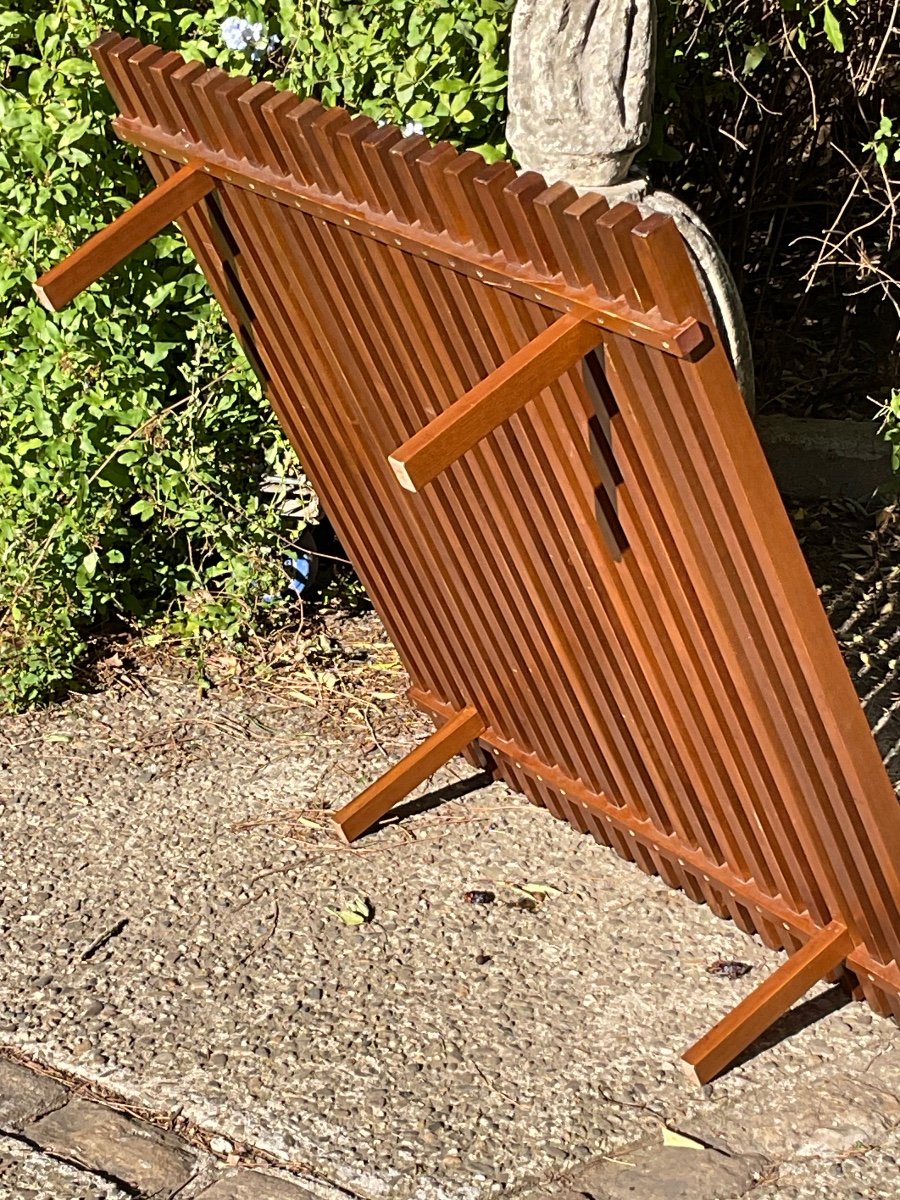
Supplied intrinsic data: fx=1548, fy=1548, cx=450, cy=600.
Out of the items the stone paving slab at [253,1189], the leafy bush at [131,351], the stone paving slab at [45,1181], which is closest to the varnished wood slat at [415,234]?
the leafy bush at [131,351]

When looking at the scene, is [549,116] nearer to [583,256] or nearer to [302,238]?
[302,238]

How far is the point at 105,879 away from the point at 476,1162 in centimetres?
134

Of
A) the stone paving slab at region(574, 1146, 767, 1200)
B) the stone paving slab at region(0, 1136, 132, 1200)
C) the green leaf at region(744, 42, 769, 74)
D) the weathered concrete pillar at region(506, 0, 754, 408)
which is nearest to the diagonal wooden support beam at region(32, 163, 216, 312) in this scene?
the weathered concrete pillar at region(506, 0, 754, 408)

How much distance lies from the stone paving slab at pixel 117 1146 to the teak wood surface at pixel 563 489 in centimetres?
94

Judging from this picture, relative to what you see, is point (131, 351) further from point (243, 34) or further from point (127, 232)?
point (127, 232)

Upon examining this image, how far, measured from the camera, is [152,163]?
327 centimetres

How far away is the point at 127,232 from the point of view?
122 inches

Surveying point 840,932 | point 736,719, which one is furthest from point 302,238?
point 840,932

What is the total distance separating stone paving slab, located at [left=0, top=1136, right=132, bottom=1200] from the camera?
2.70 metres

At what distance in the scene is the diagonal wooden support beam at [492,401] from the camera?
7.18 ft

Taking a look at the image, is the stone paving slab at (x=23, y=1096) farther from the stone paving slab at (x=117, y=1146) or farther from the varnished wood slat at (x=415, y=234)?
the varnished wood slat at (x=415, y=234)

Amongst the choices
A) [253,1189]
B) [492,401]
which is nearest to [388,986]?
[253,1189]

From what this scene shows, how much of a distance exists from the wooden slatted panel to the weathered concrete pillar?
1.63 feet

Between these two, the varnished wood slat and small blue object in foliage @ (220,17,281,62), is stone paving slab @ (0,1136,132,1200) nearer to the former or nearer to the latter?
the varnished wood slat
